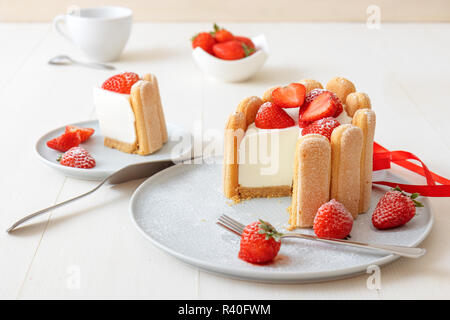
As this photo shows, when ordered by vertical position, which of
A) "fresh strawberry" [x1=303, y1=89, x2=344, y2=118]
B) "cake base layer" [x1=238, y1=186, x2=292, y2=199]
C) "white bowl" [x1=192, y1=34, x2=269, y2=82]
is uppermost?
"fresh strawberry" [x1=303, y1=89, x2=344, y2=118]

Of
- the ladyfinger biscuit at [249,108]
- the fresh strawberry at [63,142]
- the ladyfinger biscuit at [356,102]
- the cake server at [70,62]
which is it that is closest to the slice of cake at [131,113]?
the fresh strawberry at [63,142]

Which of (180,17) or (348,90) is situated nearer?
(348,90)

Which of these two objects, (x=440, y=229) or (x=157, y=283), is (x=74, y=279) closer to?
(x=157, y=283)

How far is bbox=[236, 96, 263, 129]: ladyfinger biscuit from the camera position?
1.42 metres

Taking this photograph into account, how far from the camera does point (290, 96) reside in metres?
1.39

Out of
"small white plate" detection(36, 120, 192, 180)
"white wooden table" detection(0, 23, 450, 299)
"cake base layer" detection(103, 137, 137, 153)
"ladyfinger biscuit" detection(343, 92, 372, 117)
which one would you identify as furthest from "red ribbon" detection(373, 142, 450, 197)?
"cake base layer" detection(103, 137, 137, 153)

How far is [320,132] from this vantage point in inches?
50.8

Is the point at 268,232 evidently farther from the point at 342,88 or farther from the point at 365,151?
the point at 342,88

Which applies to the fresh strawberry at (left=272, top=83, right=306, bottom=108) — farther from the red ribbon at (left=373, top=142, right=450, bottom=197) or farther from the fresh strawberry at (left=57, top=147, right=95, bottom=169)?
the fresh strawberry at (left=57, top=147, right=95, bottom=169)

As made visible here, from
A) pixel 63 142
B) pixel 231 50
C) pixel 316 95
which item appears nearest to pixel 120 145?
pixel 63 142

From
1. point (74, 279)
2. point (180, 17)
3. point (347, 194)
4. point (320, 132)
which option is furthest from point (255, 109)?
point (180, 17)

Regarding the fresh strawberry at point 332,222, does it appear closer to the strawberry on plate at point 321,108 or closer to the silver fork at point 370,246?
the silver fork at point 370,246

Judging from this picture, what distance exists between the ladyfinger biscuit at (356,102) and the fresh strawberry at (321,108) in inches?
2.4

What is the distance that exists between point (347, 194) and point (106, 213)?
55cm
